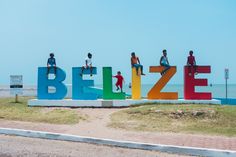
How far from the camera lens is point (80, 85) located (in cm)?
1928

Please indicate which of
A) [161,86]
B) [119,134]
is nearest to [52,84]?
[161,86]

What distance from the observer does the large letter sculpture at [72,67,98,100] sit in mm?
19188

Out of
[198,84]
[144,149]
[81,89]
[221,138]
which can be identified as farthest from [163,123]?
[81,89]

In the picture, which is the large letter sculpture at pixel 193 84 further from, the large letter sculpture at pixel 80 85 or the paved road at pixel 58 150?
the paved road at pixel 58 150

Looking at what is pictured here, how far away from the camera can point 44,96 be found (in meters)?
19.6

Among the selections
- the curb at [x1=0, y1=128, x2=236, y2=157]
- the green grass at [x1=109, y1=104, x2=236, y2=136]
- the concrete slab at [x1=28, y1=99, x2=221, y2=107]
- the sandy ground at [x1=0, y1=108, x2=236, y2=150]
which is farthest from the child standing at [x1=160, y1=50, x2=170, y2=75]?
the curb at [x1=0, y1=128, x2=236, y2=157]

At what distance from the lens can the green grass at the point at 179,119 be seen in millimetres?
13168

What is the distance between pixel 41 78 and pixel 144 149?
10553 millimetres

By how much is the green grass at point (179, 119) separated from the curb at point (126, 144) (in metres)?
2.53

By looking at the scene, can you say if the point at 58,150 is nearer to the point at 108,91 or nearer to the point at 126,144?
the point at 126,144

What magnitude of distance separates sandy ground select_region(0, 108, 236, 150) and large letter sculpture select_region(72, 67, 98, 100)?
8.68 ft

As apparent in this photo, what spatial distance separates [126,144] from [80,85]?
29.2ft

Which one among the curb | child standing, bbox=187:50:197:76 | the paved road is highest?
child standing, bbox=187:50:197:76

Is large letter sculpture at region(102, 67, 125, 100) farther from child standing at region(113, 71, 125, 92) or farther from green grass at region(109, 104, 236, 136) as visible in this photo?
green grass at region(109, 104, 236, 136)
